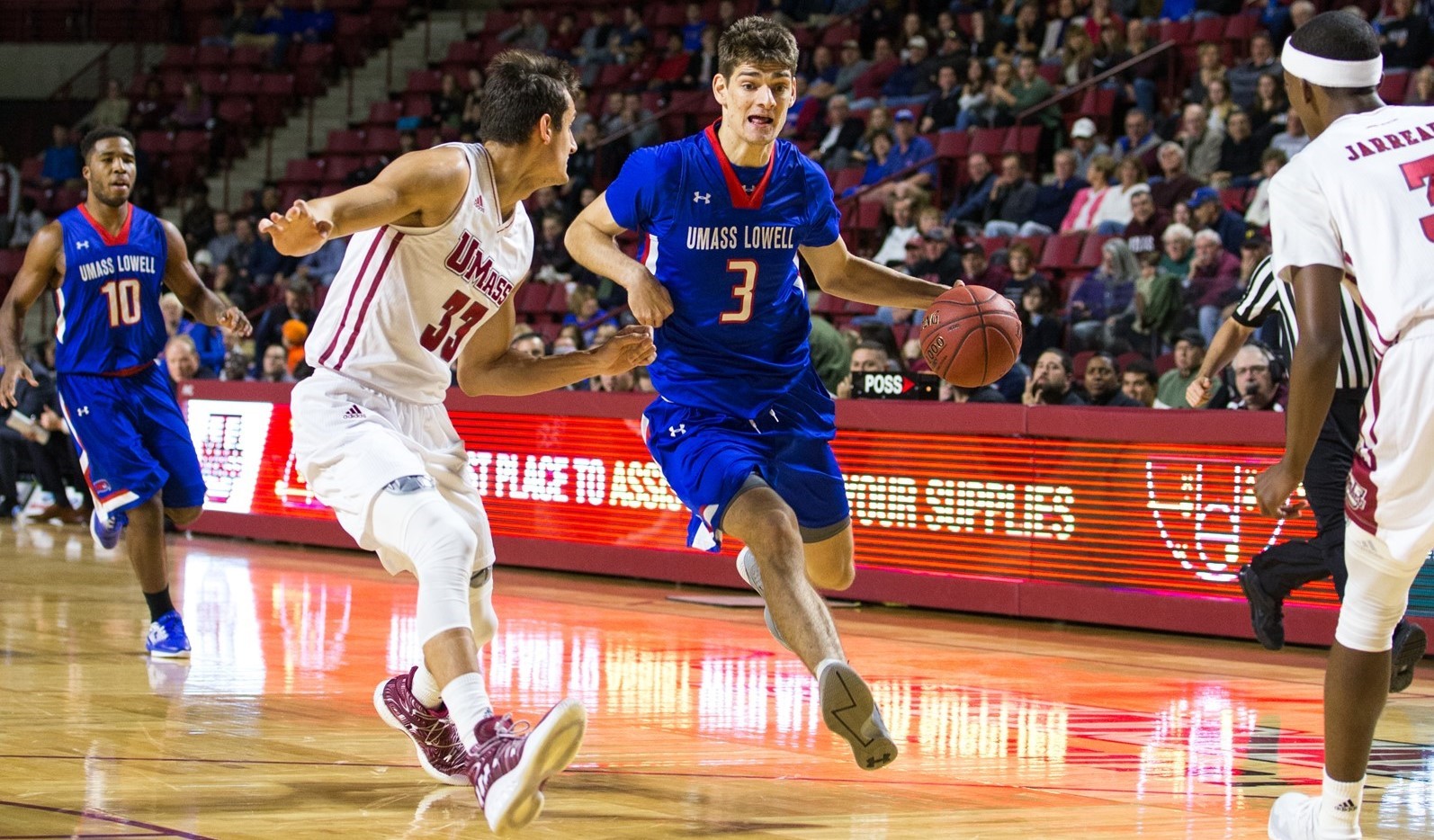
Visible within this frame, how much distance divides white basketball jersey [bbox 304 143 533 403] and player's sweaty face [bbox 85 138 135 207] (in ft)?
11.1

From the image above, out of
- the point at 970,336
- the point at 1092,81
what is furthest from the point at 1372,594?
the point at 1092,81

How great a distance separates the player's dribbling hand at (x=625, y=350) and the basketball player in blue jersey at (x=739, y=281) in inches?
13.6

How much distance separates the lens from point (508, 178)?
16.4 feet

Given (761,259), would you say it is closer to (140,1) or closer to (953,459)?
(953,459)

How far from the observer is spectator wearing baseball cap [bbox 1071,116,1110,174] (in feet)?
46.9

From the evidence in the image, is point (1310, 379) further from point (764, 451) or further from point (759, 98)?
point (759, 98)

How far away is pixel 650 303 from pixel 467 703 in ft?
4.70

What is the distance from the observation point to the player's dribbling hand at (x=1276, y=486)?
386cm

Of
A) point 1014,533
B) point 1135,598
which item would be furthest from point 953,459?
point 1135,598

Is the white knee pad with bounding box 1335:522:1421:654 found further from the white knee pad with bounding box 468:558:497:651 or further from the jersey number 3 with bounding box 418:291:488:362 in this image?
the jersey number 3 with bounding box 418:291:488:362

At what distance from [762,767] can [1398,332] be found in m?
2.30

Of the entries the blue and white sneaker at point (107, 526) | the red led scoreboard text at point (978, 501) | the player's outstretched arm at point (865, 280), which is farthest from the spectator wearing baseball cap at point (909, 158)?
the player's outstretched arm at point (865, 280)

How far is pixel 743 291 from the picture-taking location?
18.2ft

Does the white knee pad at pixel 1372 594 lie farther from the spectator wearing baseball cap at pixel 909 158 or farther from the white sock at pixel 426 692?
the spectator wearing baseball cap at pixel 909 158
